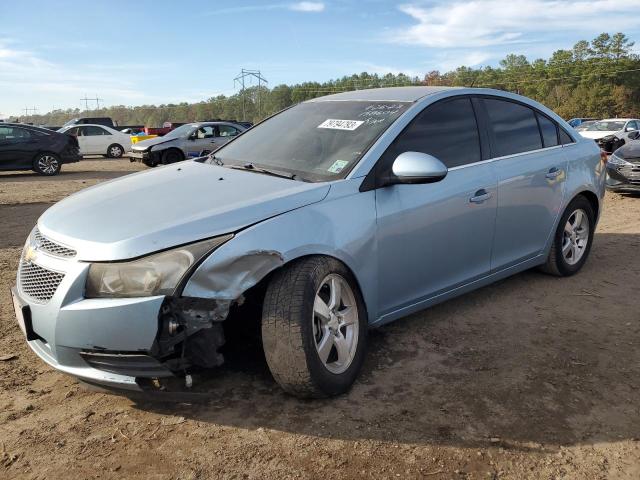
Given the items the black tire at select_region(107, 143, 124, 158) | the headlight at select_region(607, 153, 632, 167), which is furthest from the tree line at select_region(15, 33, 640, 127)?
the headlight at select_region(607, 153, 632, 167)

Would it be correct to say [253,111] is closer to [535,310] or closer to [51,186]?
[51,186]

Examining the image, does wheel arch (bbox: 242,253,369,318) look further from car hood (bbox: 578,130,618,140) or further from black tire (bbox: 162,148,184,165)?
car hood (bbox: 578,130,618,140)

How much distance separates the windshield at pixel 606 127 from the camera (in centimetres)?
1994

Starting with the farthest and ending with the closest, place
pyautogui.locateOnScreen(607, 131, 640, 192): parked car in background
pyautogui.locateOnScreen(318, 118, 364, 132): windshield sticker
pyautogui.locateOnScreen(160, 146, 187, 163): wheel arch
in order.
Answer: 1. pyautogui.locateOnScreen(160, 146, 187, 163): wheel arch
2. pyautogui.locateOnScreen(607, 131, 640, 192): parked car in background
3. pyautogui.locateOnScreen(318, 118, 364, 132): windshield sticker

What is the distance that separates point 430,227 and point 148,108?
138 m

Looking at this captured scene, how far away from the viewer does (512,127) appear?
4.30m

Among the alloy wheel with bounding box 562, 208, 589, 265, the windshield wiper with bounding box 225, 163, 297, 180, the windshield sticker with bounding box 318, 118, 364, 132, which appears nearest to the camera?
the windshield wiper with bounding box 225, 163, 297, 180

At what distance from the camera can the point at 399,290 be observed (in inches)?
131

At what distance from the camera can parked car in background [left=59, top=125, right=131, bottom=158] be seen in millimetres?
23047

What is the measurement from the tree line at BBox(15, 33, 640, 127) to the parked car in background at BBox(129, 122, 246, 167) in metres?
33.4

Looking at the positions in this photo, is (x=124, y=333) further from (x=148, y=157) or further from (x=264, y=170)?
(x=148, y=157)

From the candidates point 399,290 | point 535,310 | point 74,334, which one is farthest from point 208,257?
point 535,310

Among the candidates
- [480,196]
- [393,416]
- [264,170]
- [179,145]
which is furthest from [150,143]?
[393,416]

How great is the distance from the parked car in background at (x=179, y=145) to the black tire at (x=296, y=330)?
553 inches
